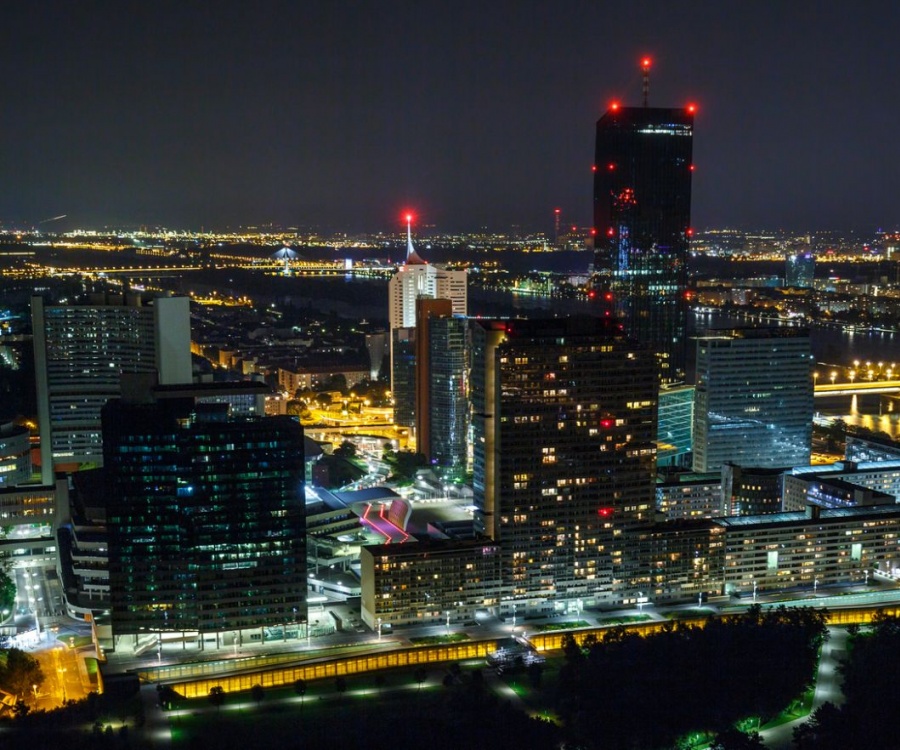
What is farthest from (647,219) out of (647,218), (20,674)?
(20,674)

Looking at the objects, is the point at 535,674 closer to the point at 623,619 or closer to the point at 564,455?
the point at 623,619

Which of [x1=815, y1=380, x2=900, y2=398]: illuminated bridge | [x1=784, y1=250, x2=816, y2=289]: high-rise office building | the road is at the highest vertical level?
[x1=784, y1=250, x2=816, y2=289]: high-rise office building

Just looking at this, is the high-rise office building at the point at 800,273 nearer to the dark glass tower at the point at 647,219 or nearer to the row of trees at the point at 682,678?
the dark glass tower at the point at 647,219

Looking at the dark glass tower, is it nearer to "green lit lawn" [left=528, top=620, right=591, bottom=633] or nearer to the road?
the road

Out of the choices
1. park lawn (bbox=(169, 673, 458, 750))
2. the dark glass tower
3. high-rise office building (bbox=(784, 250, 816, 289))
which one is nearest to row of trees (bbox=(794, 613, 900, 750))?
park lawn (bbox=(169, 673, 458, 750))

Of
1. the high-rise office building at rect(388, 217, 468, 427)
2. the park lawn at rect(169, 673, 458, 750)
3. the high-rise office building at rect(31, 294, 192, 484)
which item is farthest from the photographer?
the high-rise office building at rect(388, 217, 468, 427)
